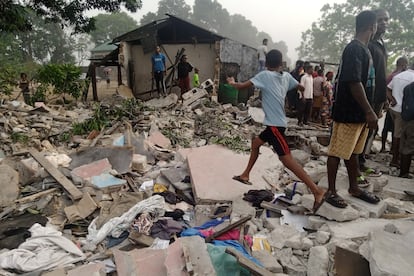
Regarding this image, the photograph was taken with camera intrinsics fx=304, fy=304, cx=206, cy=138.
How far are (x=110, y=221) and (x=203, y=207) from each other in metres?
1.02

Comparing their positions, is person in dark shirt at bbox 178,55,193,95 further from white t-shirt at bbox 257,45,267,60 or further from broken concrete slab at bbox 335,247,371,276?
broken concrete slab at bbox 335,247,371,276

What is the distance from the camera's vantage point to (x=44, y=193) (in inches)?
150

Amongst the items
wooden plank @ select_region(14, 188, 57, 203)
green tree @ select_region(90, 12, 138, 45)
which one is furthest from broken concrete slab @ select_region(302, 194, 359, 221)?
green tree @ select_region(90, 12, 138, 45)

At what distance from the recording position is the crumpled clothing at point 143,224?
2.97 meters

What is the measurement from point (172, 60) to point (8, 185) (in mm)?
9907

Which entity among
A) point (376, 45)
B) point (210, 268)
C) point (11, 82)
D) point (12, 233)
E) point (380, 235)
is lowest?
point (12, 233)

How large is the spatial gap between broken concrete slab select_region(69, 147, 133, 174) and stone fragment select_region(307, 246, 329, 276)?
296 cm

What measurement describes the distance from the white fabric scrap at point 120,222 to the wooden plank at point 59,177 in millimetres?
552

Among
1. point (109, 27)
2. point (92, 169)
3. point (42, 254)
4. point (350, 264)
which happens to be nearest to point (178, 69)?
point (92, 169)

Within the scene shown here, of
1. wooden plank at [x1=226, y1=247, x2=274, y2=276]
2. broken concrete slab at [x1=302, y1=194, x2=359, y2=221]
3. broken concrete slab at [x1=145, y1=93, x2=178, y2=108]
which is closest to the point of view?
wooden plank at [x1=226, y1=247, x2=274, y2=276]

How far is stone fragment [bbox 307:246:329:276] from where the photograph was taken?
7.32ft

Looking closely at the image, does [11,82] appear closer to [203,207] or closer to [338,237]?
[203,207]

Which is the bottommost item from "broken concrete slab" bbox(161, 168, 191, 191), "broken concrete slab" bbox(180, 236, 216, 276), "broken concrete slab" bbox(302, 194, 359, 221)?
"broken concrete slab" bbox(161, 168, 191, 191)

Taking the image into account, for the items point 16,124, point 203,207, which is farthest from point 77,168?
point 16,124
